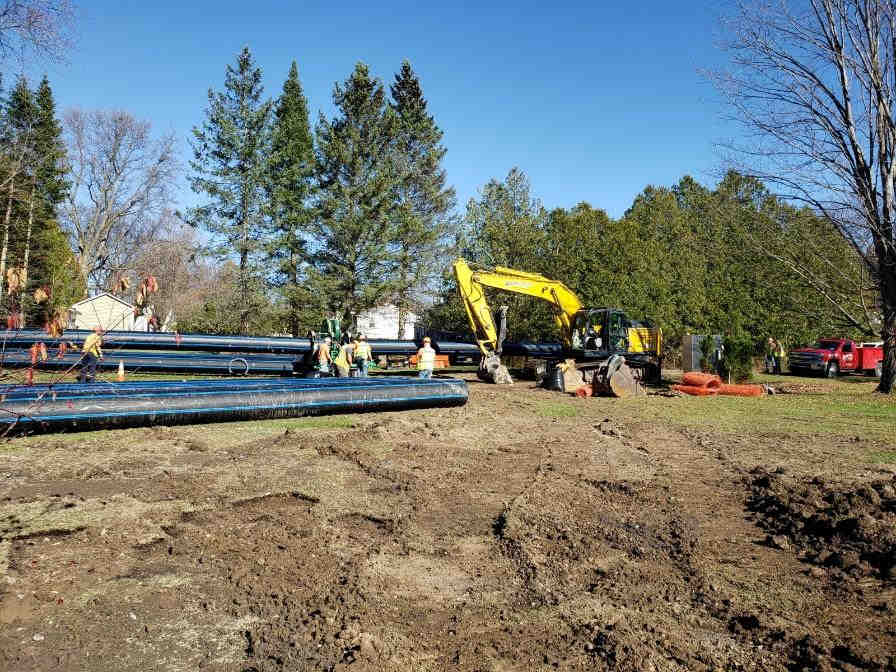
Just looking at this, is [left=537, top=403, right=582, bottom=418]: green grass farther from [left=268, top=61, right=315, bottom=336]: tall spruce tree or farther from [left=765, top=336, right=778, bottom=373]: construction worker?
[left=765, top=336, right=778, bottom=373]: construction worker

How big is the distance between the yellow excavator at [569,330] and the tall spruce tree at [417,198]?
11893 mm

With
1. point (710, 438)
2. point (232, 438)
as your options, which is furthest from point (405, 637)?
point (710, 438)

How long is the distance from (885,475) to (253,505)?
789cm

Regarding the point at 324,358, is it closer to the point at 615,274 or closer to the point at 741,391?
the point at 741,391

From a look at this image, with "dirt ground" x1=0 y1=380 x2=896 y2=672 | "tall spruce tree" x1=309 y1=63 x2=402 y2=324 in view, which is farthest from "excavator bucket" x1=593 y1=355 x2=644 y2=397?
"tall spruce tree" x1=309 y1=63 x2=402 y2=324

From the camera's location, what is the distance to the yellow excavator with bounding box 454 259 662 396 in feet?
71.3

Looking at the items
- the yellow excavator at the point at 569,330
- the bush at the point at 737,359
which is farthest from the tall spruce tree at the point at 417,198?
the bush at the point at 737,359

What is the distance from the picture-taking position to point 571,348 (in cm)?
2275

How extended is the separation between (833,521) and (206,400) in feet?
30.0

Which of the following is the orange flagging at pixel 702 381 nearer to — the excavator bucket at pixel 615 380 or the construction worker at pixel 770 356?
the excavator bucket at pixel 615 380

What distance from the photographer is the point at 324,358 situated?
18.7 m

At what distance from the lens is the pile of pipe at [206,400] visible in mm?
9234

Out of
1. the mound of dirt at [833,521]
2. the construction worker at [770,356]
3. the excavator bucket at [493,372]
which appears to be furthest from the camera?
the construction worker at [770,356]

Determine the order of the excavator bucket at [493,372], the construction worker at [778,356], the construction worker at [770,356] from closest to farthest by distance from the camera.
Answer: the excavator bucket at [493,372]
the construction worker at [778,356]
the construction worker at [770,356]
